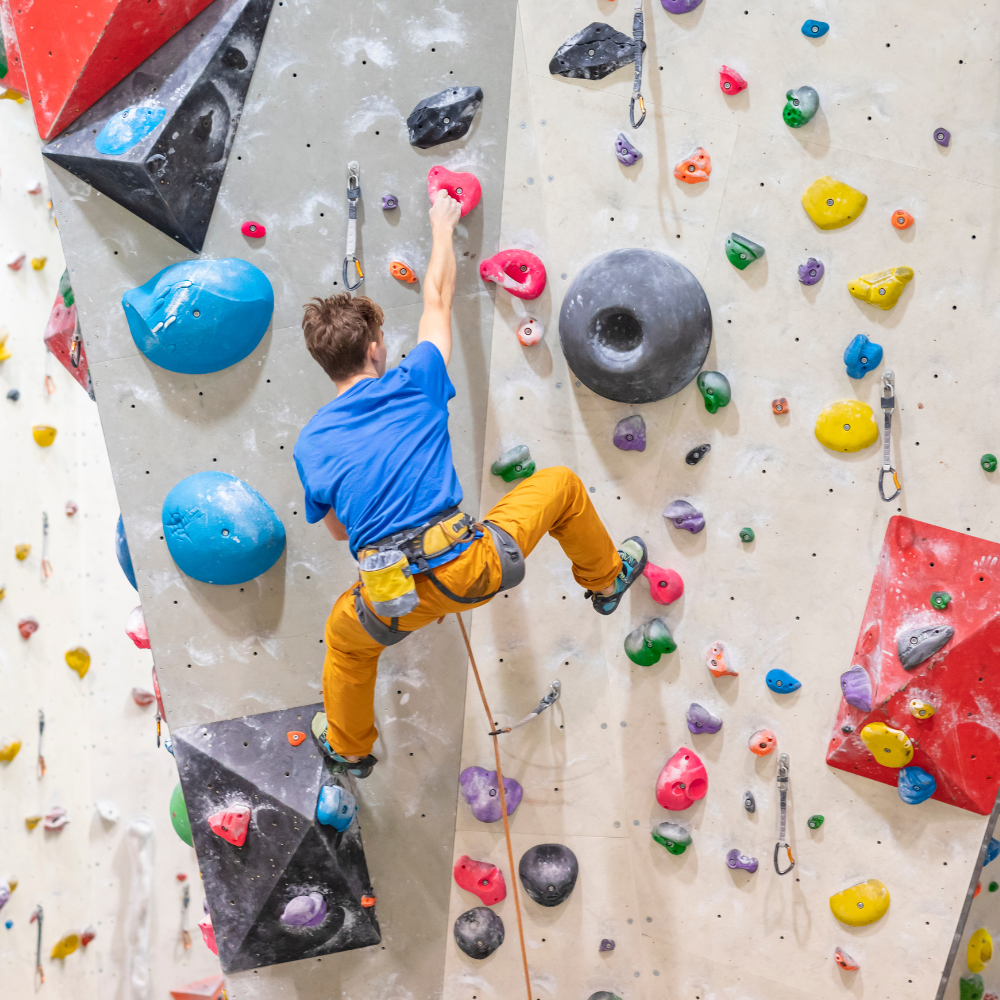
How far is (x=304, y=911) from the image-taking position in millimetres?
3355

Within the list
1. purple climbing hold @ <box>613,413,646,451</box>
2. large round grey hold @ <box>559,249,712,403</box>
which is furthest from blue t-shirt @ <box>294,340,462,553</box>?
purple climbing hold @ <box>613,413,646,451</box>

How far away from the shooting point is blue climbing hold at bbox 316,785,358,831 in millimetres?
3311

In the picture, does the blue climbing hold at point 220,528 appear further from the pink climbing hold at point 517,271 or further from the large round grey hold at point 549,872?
the large round grey hold at point 549,872

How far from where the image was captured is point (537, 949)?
3498 millimetres

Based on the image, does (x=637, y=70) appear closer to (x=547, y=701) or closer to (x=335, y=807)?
(x=547, y=701)

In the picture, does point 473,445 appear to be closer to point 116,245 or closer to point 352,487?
point 352,487

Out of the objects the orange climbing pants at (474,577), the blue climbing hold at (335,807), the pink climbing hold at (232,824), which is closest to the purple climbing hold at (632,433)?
the orange climbing pants at (474,577)

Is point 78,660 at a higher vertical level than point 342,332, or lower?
lower

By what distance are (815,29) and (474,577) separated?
222cm

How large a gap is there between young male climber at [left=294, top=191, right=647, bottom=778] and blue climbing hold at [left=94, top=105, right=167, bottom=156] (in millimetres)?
1042

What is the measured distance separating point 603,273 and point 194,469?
169cm

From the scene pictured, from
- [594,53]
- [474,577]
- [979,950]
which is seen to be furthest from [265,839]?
[594,53]

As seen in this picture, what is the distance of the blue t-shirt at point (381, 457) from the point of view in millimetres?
2539

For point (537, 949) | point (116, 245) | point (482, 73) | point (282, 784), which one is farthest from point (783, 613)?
point (116, 245)
